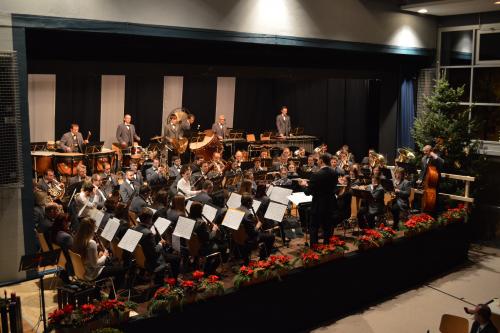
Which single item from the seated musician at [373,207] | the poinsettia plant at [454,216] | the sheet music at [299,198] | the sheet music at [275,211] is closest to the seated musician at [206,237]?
the sheet music at [275,211]

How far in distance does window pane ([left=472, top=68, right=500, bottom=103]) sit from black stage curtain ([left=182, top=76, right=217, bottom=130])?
386 inches

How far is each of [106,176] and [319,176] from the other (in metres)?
4.86

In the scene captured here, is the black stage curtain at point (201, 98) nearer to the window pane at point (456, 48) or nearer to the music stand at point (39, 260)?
the window pane at point (456, 48)

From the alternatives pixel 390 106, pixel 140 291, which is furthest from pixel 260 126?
pixel 140 291

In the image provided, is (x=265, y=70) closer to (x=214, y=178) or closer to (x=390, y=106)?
(x=214, y=178)

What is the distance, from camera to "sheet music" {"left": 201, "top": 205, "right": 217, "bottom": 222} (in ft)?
31.6

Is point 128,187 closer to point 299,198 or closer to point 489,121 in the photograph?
point 299,198

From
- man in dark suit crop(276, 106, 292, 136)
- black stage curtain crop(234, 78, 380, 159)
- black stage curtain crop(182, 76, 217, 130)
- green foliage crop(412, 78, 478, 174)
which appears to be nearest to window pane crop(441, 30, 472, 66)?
green foliage crop(412, 78, 478, 174)

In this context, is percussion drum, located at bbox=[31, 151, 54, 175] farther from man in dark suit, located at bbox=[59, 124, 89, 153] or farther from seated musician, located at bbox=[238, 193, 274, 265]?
seated musician, located at bbox=[238, 193, 274, 265]

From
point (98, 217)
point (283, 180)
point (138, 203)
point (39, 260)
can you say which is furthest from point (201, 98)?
point (39, 260)

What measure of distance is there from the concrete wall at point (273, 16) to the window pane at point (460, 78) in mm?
974

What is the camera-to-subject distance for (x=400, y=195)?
40.5 feet

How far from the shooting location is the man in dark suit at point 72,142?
607 inches

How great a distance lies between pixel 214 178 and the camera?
1204 cm
